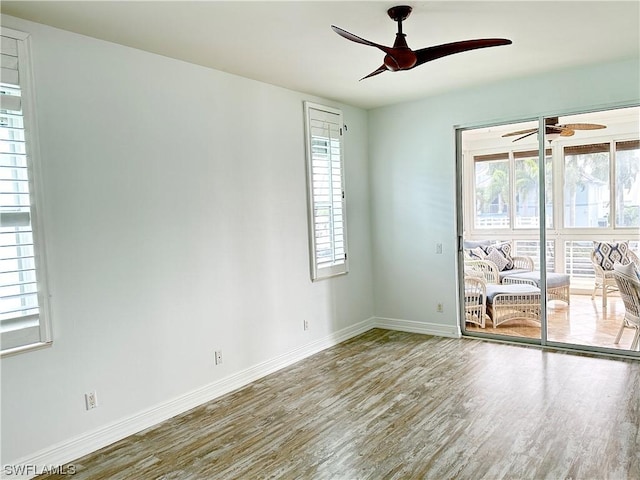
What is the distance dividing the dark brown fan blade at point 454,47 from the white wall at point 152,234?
1847mm

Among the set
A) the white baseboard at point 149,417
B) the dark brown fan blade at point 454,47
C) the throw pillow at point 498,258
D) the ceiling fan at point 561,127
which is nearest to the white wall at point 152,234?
the white baseboard at point 149,417

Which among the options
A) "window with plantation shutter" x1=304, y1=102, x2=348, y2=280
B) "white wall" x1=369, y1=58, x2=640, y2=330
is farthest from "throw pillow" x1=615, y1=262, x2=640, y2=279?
"window with plantation shutter" x1=304, y1=102, x2=348, y2=280

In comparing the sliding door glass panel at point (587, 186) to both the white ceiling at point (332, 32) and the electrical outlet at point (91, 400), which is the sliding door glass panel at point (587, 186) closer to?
the white ceiling at point (332, 32)

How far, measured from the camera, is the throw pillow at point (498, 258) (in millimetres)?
5508

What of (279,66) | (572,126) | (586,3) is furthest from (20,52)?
(572,126)

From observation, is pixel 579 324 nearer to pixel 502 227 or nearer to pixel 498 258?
pixel 498 258

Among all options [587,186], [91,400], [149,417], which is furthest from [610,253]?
[91,400]

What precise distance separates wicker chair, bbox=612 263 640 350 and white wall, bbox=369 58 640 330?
1600 mm

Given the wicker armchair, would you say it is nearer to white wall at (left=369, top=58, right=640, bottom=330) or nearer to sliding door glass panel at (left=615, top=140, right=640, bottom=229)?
sliding door glass panel at (left=615, top=140, right=640, bottom=229)

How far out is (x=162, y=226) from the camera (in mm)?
3455

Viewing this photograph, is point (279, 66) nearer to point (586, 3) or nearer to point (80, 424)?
point (586, 3)

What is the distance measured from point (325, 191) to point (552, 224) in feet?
8.03

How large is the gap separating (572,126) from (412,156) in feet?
5.50

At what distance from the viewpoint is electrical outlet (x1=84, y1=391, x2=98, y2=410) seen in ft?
9.81
